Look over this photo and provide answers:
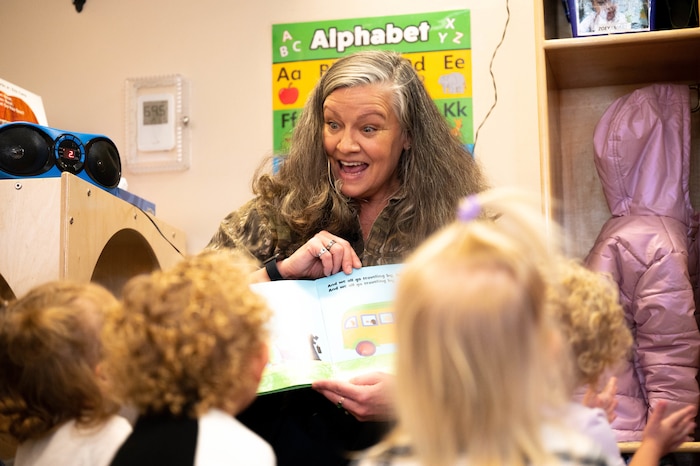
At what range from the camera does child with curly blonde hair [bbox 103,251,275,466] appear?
46.8 inches

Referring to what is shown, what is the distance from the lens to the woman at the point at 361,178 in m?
2.05

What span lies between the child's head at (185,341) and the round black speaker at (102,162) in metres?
1.17

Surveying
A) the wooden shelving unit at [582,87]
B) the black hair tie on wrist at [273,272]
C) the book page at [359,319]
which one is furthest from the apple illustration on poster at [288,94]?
the book page at [359,319]

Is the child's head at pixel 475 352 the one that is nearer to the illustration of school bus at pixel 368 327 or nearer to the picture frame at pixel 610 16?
the illustration of school bus at pixel 368 327

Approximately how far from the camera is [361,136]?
207cm

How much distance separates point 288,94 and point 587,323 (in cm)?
178

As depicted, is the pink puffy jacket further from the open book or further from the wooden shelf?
the open book

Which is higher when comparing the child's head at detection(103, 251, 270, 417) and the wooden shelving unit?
the wooden shelving unit

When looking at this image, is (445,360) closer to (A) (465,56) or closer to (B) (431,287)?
(B) (431,287)

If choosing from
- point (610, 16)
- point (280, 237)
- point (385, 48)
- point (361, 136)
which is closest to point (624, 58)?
point (610, 16)

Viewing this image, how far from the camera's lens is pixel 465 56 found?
9.36 feet

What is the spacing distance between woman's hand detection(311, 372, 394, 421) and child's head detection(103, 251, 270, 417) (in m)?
0.40

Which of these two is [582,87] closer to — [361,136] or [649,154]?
[649,154]

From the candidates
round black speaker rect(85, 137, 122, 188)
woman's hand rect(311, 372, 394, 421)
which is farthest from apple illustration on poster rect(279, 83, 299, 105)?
woman's hand rect(311, 372, 394, 421)
